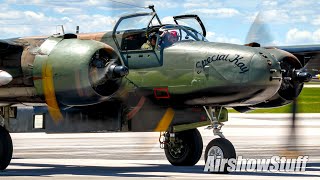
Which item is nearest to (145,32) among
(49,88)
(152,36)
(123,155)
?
(152,36)

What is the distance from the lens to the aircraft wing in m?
24.3

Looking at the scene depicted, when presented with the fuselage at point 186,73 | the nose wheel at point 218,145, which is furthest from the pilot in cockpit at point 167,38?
the nose wheel at point 218,145

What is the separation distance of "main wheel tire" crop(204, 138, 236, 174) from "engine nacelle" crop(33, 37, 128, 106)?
2809mm

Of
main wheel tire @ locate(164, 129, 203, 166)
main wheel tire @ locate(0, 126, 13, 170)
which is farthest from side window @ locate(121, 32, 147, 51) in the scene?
main wheel tire @ locate(0, 126, 13, 170)

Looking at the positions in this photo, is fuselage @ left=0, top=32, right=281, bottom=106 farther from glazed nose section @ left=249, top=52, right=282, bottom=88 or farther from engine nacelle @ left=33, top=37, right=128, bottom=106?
engine nacelle @ left=33, top=37, right=128, bottom=106

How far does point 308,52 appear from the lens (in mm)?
24688

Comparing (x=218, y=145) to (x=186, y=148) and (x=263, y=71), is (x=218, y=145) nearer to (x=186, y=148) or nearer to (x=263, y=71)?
(x=263, y=71)

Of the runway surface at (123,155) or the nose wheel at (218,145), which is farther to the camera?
the runway surface at (123,155)

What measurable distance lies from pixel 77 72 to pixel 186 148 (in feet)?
16.4

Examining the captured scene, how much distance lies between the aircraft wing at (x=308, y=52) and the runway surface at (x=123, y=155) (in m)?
1.60

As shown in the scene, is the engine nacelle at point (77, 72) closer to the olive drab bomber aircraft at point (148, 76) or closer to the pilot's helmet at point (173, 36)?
the olive drab bomber aircraft at point (148, 76)

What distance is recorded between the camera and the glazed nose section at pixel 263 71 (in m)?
20.2

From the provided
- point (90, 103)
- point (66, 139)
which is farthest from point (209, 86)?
point (66, 139)

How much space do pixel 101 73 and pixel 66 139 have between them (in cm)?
2069
